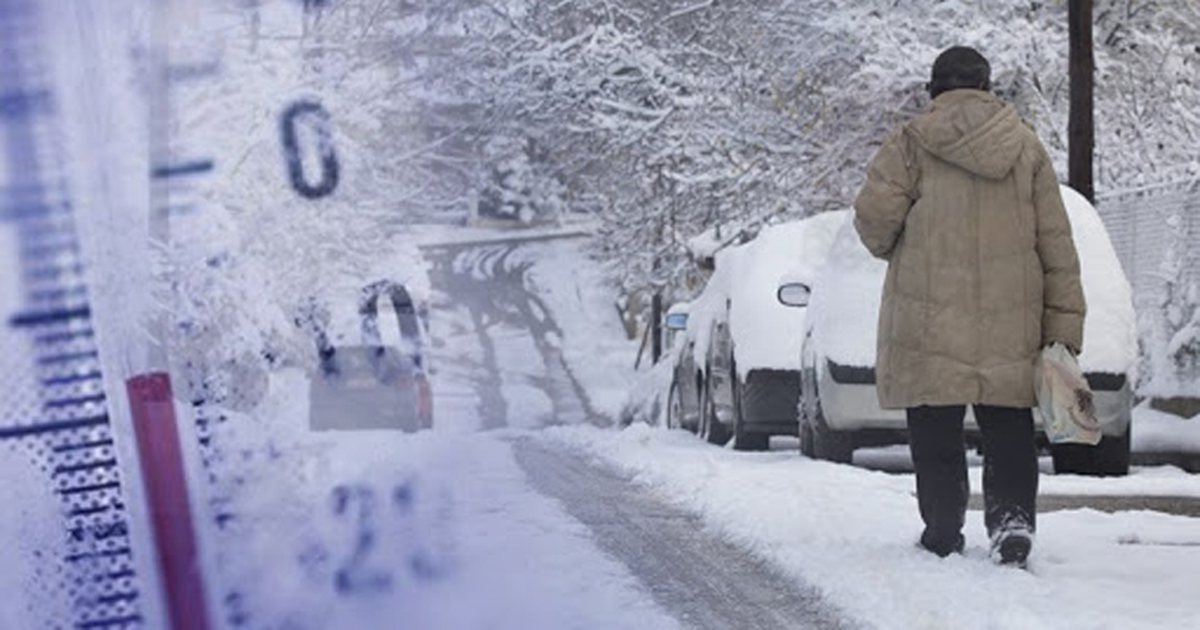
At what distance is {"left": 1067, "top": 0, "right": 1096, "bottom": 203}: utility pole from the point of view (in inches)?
757

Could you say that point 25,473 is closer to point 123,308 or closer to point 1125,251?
point 123,308

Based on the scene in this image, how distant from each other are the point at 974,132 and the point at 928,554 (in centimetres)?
141

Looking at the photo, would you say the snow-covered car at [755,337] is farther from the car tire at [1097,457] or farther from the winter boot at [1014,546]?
the winter boot at [1014,546]

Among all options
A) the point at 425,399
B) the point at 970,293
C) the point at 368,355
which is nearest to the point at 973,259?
the point at 970,293

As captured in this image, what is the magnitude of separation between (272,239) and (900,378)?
2.92 m

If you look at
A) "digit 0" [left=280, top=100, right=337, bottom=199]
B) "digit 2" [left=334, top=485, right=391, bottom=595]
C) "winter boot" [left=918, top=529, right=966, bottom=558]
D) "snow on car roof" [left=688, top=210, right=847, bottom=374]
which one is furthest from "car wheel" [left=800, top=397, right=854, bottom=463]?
"digit 0" [left=280, top=100, right=337, bottom=199]

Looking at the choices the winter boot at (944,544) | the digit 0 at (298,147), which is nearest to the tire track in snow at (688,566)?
the winter boot at (944,544)

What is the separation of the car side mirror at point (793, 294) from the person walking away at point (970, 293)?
6.28 m

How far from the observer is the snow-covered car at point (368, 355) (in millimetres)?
5219

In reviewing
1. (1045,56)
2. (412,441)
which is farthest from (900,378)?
(1045,56)

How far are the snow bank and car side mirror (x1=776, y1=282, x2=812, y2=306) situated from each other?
113cm

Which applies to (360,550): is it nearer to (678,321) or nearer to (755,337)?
(755,337)

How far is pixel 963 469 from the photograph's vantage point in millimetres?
7203

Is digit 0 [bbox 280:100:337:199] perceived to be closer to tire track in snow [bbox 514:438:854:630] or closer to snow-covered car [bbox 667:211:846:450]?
tire track in snow [bbox 514:438:854:630]
